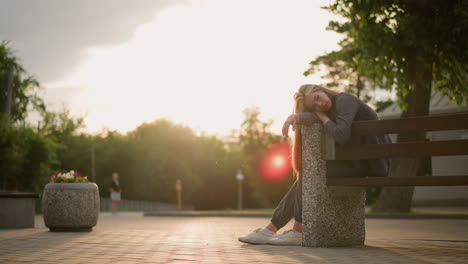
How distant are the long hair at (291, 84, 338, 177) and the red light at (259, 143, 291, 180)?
47.7m

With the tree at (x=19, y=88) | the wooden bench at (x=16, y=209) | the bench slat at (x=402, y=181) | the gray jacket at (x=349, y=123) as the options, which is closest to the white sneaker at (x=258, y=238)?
the bench slat at (x=402, y=181)

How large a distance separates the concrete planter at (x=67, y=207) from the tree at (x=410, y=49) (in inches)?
399

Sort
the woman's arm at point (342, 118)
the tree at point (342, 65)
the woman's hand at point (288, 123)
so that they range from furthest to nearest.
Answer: the tree at point (342, 65), the woman's hand at point (288, 123), the woman's arm at point (342, 118)

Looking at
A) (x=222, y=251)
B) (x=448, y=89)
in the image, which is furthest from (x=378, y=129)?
(x=448, y=89)

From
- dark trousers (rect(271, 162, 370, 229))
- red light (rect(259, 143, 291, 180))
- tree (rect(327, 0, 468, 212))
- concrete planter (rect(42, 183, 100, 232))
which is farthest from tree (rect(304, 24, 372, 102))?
red light (rect(259, 143, 291, 180))

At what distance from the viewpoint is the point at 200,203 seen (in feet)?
207

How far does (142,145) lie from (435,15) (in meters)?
51.9

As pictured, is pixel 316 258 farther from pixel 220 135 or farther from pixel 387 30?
pixel 220 135

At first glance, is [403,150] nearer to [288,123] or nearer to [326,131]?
[326,131]

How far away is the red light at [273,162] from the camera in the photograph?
55625 millimetres

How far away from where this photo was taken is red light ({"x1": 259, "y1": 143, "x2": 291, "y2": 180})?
182 feet

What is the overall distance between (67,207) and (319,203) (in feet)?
18.7

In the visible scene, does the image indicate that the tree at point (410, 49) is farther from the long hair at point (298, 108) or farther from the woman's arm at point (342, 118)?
the woman's arm at point (342, 118)

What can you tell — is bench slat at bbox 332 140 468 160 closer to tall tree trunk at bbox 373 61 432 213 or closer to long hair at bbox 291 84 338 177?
long hair at bbox 291 84 338 177
